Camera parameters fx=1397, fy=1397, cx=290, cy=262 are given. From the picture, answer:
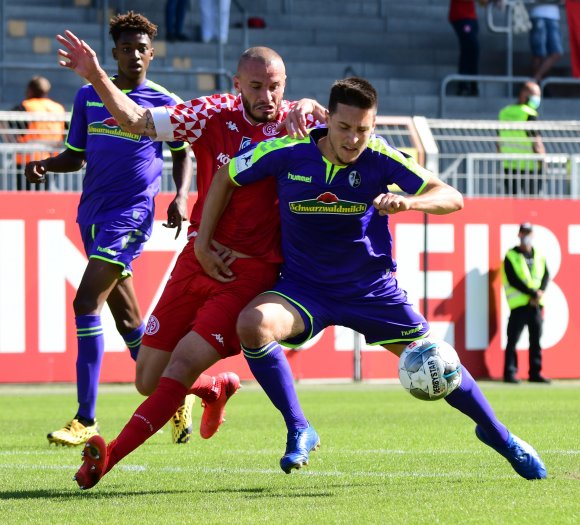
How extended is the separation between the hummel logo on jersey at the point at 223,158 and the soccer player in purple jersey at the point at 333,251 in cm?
29

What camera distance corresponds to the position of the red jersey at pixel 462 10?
855 inches

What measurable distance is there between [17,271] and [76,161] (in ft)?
16.7

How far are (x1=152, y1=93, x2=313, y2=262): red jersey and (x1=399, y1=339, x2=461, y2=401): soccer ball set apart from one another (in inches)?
37.9

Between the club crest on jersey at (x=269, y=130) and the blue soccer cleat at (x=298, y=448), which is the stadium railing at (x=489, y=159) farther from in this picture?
the blue soccer cleat at (x=298, y=448)

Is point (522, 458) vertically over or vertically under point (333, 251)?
under

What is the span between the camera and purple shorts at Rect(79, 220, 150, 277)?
8.95 m

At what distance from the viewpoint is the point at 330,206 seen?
6715 mm

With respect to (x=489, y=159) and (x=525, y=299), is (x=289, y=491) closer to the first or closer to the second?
(x=525, y=299)

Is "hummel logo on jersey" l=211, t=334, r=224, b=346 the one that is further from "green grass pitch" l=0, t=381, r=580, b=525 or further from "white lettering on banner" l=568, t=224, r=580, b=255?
"white lettering on banner" l=568, t=224, r=580, b=255

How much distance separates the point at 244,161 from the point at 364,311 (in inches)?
36.7

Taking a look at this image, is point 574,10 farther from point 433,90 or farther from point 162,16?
point 162,16

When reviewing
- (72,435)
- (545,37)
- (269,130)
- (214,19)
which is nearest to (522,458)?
(269,130)

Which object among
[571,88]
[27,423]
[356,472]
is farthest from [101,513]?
[571,88]

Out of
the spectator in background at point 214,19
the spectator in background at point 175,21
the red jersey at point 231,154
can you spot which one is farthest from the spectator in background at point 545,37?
the red jersey at point 231,154
